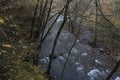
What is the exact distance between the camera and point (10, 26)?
66.1 feet

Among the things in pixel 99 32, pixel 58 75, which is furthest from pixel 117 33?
pixel 58 75

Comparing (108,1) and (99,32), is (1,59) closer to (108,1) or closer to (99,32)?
(99,32)

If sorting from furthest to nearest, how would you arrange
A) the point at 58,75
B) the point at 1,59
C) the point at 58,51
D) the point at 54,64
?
1. the point at 58,51
2. the point at 54,64
3. the point at 58,75
4. the point at 1,59

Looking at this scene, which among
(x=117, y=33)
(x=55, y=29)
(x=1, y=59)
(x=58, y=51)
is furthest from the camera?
(x=117, y=33)

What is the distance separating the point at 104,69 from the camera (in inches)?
732

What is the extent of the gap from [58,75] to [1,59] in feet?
15.3

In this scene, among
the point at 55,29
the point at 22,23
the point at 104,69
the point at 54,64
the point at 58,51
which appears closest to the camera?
the point at 54,64

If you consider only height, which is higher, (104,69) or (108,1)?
(108,1)

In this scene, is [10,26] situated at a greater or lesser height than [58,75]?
greater

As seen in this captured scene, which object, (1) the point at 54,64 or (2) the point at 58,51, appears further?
(2) the point at 58,51

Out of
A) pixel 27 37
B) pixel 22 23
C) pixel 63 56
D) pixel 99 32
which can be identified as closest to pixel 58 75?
pixel 63 56

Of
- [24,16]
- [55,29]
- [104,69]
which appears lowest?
[104,69]

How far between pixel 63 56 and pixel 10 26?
541cm

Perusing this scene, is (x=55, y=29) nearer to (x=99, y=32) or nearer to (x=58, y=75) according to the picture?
(x=99, y=32)
